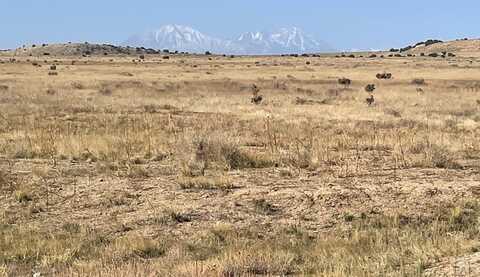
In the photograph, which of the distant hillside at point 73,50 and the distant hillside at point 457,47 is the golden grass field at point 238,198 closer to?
the distant hillside at point 457,47

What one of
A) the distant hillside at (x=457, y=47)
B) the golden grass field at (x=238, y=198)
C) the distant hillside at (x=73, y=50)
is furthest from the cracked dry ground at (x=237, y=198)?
the distant hillside at (x=73, y=50)

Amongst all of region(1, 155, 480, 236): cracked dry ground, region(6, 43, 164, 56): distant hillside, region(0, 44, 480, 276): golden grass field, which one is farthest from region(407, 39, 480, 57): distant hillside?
region(1, 155, 480, 236): cracked dry ground

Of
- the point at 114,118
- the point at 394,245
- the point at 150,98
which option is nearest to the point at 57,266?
the point at 394,245

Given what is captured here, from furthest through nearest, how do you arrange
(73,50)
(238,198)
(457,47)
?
(73,50) < (457,47) < (238,198)

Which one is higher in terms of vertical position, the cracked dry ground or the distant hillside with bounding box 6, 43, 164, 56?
the distant hillside with bounding box 6, 43, 164, 56

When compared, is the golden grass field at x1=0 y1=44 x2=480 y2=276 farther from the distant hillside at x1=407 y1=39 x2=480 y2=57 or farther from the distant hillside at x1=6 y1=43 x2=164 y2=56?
the distant hillside at x1=6 y1=43 x2=164 y2=56

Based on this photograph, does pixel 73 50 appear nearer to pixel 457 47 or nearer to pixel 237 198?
pixel 457 47

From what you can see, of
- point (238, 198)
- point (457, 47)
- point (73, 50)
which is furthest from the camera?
point (73, 50)

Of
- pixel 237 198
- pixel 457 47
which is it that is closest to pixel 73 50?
pixel 457 47

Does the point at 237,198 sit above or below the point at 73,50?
below

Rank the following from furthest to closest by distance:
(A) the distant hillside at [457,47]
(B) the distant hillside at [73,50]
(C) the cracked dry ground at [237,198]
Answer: (B) the distant hillside at [73,50] → (A) the distant hillside at [457,47] → (C) the cracked dry ground at [237,198]

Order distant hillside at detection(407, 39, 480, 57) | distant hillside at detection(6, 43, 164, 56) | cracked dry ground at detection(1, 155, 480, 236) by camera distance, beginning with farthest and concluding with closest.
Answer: distant hillside at detection(6, 43, 164, 56) < distant hillside at detection(407, 39, 480, 57) < cracked dry ground at detection(1, 155, 480, 236)

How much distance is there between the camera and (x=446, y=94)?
118ft

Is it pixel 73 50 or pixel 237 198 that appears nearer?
pixel 237 198
